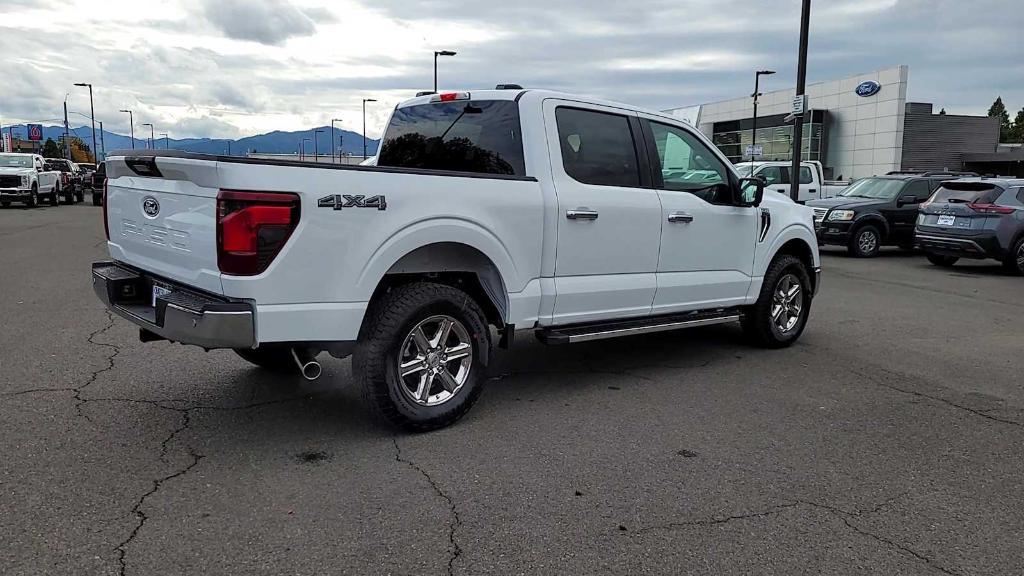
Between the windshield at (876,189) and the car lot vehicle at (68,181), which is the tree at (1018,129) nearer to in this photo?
the windshield at (876,189)

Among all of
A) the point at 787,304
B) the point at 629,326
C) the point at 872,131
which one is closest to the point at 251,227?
the point at 629,326

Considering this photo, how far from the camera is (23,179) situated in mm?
28578

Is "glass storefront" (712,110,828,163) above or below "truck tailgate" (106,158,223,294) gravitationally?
above

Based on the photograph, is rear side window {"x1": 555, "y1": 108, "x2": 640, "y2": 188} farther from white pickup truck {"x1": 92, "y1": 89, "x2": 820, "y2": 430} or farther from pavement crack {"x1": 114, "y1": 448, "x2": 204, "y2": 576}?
pavement crack {"x1": 114, "y1": 448, "x2": 204, "y2": 576}

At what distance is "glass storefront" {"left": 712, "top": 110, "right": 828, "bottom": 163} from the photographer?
4775 centimetres

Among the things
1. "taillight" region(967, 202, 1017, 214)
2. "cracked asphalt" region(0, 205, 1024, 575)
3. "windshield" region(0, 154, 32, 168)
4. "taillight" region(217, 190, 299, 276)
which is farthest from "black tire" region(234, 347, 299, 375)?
"windshield" region(0, 154, 32, 168)

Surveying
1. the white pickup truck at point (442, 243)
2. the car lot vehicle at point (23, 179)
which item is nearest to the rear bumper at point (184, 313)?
the white pickup truck at point (442, 243)

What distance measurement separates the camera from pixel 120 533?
3258 millimetres

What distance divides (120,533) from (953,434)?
4.51 meters

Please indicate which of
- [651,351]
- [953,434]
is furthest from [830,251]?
[953,434]

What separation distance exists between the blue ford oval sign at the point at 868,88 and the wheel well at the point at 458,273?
44.9 metres

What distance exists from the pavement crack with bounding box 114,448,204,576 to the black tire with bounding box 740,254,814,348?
4.48 m

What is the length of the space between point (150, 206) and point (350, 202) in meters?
1.18

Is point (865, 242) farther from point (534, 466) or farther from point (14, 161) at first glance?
point (14, 161)
